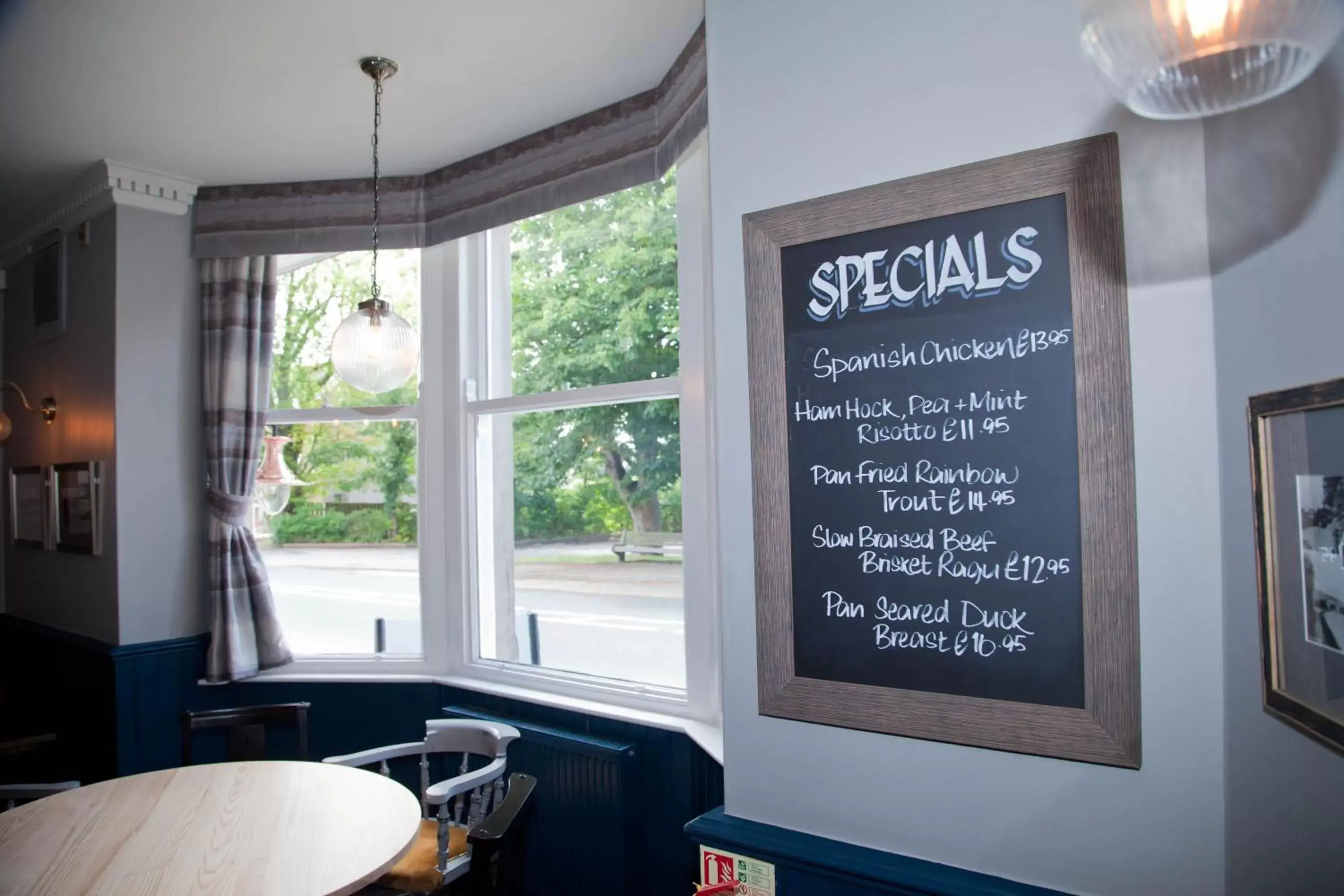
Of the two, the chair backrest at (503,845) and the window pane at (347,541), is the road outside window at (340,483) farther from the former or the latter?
the chair backrest at (503,845)

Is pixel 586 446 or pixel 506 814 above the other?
pixel 586 446

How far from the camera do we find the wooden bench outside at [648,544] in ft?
8.39

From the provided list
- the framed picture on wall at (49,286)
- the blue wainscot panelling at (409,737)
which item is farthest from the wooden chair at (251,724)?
the framed picture on wall at (49,286)

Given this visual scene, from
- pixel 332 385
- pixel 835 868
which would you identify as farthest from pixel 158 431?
pixel 835 868

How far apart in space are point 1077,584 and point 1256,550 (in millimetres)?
266

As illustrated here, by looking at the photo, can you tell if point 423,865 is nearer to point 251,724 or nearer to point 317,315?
point 251,724

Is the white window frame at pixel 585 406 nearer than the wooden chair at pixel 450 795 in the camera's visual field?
No

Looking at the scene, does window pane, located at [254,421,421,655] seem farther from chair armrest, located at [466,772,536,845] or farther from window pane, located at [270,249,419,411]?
chair armrest, located at [466,772,536,845]

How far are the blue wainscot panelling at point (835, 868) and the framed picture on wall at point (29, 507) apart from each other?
370cm

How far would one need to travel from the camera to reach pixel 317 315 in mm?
3539

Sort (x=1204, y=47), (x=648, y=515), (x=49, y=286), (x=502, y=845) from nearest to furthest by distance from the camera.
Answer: (x=1204, y=47) → (x=502, y=845) → (x=648, y=515) → (x=49, y=286)

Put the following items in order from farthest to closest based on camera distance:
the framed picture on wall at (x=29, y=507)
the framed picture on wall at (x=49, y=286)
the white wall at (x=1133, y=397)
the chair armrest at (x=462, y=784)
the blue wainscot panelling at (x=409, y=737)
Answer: the framed picture on wall at (x=29, y=507)
the framed picture on wall at (x=49, y=286)
the blue wainscot panelling at (x=409, y=737)
the chair armrest at (x=462, y=784)
the white wall at (x=1133, y=397)

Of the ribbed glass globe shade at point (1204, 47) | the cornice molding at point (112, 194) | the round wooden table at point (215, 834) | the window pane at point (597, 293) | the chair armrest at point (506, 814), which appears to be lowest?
the round wooden table at point (215, 834)

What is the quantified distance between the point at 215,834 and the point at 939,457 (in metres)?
1.82
